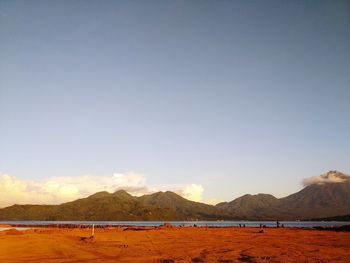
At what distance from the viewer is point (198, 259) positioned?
21.8 meters

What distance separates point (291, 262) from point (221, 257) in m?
4.26

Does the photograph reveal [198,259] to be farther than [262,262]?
Yes

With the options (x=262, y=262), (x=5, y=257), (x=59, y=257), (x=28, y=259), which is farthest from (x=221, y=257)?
(x=5, y=257)

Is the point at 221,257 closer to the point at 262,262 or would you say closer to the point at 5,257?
the point at 262,262

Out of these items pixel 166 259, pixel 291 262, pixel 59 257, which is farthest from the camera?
pixel 59 257

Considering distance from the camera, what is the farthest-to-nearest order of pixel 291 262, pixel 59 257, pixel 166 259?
pixel 59 257, pixel 166 259, pixel 291 262

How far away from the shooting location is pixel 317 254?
2394 centimetres

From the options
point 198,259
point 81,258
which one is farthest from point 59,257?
point 198,259

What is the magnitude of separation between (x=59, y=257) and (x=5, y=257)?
316 cm

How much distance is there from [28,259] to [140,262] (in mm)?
6813

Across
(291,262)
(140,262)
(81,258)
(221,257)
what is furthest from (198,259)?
(81,258)

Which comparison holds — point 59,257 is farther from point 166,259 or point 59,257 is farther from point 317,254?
point 317,254

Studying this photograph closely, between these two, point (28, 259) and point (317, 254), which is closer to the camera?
point (28, 259)

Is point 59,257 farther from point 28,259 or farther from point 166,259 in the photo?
point 166,259
